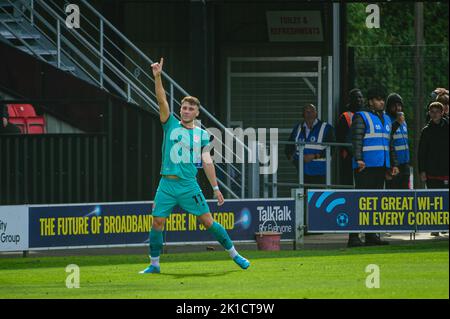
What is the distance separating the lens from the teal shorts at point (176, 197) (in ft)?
51.7

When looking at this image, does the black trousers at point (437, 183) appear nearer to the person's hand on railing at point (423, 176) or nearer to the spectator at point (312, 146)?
the person's hand on railing at point (423, 176)

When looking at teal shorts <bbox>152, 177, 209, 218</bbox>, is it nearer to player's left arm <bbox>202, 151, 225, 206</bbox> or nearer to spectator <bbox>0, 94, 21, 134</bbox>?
player's left arm <bbox>202, 151, 225, 206</bbox>

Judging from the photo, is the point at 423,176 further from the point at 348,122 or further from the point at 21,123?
the point at 21,123

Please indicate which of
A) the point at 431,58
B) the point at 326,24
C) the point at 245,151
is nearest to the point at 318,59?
the point at 326,24

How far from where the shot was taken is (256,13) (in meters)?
25.7

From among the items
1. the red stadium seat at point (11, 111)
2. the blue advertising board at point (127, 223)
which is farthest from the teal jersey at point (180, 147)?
the red stadium seat at point (11, 111)

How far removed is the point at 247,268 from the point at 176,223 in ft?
11.3

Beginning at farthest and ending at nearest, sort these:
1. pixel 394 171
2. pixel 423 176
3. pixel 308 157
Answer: pixel 308 157 → pixel 423 176 → pixel 394 171

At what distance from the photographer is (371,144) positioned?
1980 centimetres

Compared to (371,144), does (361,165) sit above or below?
below

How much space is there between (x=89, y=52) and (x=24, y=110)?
247 cm

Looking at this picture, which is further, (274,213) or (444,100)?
(444,100)

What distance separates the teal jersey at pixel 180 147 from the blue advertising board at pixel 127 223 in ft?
11.5

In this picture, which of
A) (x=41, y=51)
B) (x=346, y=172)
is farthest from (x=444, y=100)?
(x=41, y=51)
